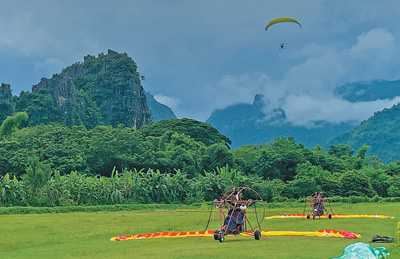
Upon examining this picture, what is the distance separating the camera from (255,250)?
1327 centimetres

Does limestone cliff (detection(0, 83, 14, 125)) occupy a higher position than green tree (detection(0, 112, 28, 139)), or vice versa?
limestone cliff (detection(0, 83, 14, 125))

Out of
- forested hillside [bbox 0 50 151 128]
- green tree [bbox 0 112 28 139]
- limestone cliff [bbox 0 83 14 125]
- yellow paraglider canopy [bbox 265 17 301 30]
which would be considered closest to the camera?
yellow paraglider canopy [bbox 265 17 301 30]

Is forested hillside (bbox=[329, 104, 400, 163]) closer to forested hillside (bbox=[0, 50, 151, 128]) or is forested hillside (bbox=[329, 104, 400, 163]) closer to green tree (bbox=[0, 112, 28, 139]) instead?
forested hillside (bbox=[0, 50, 151, 128])

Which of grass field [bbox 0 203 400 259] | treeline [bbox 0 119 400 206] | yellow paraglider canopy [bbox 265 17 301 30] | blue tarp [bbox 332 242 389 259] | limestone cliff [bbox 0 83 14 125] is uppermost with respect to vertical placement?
limestone cliff [bbox 0 83 14 125]

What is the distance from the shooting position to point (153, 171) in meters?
58.9

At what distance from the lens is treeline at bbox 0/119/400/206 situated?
4072 cm

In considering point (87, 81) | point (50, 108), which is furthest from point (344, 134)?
point (50, 108)

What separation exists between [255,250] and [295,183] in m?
40.0

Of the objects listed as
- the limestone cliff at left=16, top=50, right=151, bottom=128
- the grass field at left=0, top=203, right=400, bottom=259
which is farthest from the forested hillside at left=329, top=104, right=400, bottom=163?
the grass field at left=0, top=203, right=400, bottom=259

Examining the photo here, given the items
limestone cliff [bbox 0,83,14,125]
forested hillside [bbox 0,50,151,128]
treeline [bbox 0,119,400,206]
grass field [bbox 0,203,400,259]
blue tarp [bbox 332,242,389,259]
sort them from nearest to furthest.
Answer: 1. blue tarp [bbox 332,242,389,259]
2. grass field [bbox 0,203,400,259]
3. treeline [bbox 0,119,400,206]
4. forested hillside [bbox 0,50,151,128]
5. limestone cliff [bbox 0,83,14,125]

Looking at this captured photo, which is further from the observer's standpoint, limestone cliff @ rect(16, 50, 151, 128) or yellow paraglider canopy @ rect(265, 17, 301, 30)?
limestone cliff @ rect(16, 50, 151, 128)

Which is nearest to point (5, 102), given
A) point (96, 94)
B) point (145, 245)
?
point (96, 94)

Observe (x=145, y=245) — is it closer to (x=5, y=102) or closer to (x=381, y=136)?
(x=5, y=102)

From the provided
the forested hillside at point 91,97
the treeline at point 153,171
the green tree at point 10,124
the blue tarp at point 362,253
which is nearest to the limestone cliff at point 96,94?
the forested hillside at point 91,97
